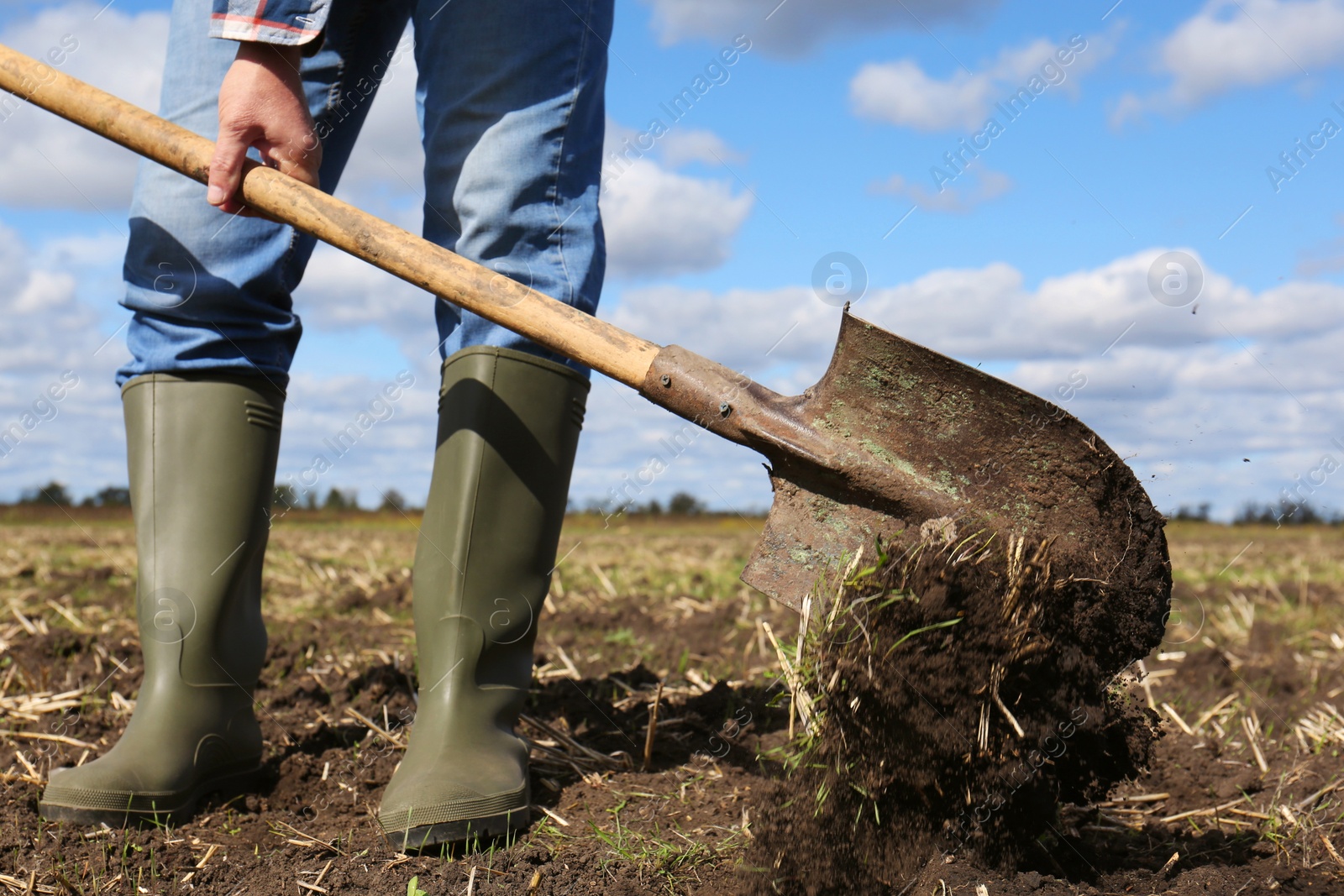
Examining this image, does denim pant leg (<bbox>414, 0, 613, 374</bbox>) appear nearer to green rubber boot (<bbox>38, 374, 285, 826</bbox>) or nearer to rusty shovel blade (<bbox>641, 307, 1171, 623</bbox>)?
rusty shovel blade (<bbox>641, 307, 1171, 623</bbox>)

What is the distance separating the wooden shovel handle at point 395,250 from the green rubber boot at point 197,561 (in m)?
0.44

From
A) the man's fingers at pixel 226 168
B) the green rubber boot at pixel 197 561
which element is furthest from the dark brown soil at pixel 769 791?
the man's fingers at pixel 226 168

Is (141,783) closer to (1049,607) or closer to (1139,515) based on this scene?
(1049,607)

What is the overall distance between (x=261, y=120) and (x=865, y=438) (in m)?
1.46

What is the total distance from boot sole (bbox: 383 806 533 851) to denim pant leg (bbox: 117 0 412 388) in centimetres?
110

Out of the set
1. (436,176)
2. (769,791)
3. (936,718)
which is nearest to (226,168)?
(436,176)

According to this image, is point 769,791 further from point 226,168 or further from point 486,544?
point 226,168

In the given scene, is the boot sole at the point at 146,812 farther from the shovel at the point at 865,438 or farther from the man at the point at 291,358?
the shovel at the point at 865,438

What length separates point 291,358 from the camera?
7.72 ft

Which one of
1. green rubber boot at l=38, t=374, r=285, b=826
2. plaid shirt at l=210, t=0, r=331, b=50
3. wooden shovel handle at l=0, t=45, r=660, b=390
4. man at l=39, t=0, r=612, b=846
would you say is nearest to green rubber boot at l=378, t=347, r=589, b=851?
man at l=39, t=0, r=612, b=846

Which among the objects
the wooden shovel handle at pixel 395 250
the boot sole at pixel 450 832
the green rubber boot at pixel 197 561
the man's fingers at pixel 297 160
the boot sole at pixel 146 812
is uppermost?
the man's fingers at pixel 297 160

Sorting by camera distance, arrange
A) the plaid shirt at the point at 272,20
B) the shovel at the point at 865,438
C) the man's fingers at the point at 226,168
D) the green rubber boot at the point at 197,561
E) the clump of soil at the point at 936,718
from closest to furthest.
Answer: the clump of soil at the point at 936,718, the shovel at the point at 865,438, the plaid shirt at the point at 272,20, the man's fingers at the point at 226,168, the green rubber boot at the point at 197,561

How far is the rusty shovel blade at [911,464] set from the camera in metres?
1.84

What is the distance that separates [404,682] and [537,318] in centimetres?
145
